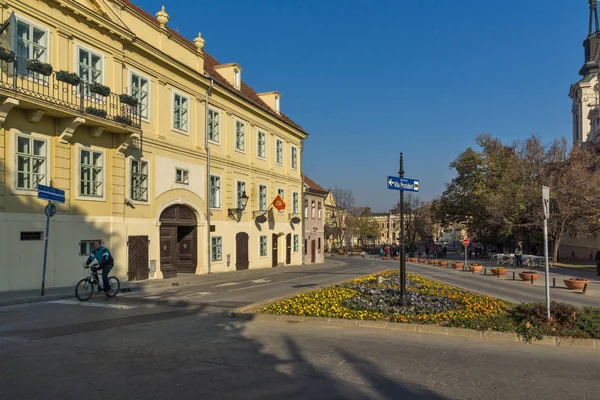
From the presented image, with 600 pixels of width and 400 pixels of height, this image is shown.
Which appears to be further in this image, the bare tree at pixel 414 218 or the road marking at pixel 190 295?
the bare tree at pixel 414 218

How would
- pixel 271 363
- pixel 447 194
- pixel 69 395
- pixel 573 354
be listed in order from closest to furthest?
pixel 69 395 < pixel 271 363 < pixel 573 354 < pixel 447 194

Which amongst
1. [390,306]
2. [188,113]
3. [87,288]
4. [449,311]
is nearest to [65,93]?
[87,288]

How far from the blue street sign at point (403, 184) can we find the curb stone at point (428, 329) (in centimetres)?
320

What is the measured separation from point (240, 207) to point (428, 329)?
73.3ft

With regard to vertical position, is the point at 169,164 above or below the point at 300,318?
above

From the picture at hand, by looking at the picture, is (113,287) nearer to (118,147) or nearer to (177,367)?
(118,147)

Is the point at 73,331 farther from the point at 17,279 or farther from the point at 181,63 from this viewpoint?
the point at 181,63

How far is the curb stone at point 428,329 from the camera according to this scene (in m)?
8.21

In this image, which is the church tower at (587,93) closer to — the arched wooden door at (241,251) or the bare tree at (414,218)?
the bare tree at (414,218)

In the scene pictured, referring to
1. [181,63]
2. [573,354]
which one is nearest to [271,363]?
[573,354]

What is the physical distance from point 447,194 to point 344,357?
54.5 m

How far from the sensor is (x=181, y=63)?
963 inches

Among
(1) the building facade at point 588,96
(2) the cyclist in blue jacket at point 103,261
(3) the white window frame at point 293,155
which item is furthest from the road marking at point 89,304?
(1) the building facade at point 588,96

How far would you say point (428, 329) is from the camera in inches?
364
